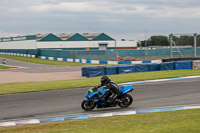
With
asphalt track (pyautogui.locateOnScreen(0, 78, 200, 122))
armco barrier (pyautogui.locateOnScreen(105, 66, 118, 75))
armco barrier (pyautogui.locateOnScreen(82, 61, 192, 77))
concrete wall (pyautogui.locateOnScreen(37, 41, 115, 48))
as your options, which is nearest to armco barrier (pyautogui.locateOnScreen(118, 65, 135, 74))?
armco barrier (pyautogui.locateOnScreen(82, 61, 192, 77))

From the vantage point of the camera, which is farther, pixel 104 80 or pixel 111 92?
pixel 111 92

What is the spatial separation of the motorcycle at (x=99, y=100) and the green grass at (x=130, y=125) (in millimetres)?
1573

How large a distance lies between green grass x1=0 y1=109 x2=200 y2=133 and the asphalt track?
73.5 inches

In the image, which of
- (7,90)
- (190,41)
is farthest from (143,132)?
(190,41)

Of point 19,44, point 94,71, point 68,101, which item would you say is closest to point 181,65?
point 94,71

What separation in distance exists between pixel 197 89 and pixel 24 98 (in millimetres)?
9860

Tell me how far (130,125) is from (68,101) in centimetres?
605

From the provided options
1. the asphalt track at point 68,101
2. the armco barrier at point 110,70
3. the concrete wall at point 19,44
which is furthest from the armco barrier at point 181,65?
the concrete wall at point 19,44

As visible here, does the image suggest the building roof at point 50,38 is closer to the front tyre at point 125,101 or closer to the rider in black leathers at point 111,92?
the front tyre at point 125,101

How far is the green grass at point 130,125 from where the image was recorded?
8422mm

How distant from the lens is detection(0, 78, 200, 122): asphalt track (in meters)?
12.3

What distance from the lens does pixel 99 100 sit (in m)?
12.3

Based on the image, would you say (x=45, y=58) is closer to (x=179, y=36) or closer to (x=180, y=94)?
(x=179, y=36)

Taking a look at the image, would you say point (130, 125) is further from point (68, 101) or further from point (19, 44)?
point (19, 44)
